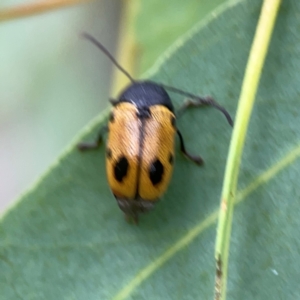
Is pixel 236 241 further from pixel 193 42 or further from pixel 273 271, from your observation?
pixel 193 42

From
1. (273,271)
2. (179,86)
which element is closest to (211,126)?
(179,86)

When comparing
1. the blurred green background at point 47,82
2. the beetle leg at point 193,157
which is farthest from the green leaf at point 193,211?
the blurred green background at point 47,82

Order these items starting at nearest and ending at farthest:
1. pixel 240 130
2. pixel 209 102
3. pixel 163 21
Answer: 1. pixel 240 130
2. pixel 209 102
3. pixel 163 21

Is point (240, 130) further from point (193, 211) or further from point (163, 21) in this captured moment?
point (163, 21)

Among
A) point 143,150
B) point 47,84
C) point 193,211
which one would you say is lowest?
point 47,84

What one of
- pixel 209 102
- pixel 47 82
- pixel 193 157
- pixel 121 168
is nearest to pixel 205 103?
pixel 209 102

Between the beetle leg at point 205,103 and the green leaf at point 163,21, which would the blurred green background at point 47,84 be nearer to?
the green leaf at point 163,21

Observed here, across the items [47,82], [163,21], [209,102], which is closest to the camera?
[209,102]
